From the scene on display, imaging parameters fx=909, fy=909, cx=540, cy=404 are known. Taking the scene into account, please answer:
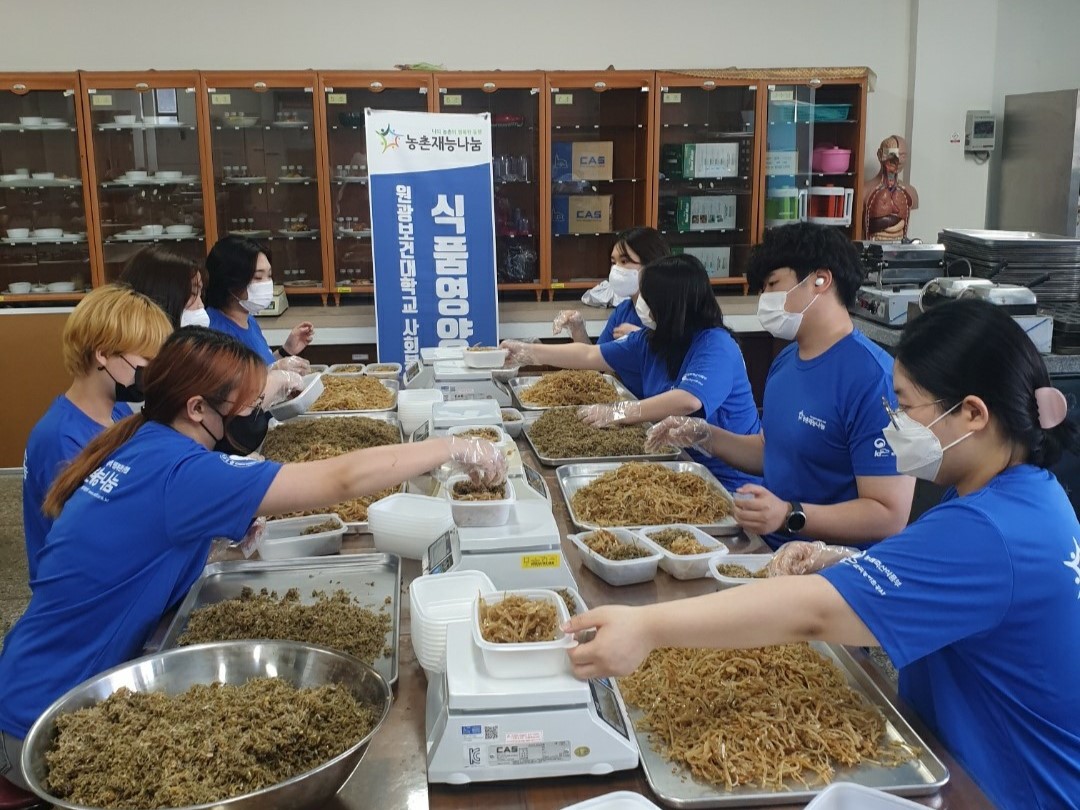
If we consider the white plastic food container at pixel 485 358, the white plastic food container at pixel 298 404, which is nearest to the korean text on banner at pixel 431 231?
the white plastic food container at pixel 485 358

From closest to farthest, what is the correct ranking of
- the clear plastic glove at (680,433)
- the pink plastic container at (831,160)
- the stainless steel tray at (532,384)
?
the clear plastic glove at (680,433) < the stainless steel tray at (532,384) < the pink plastic container at (831,160)

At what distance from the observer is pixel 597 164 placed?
6871 mm

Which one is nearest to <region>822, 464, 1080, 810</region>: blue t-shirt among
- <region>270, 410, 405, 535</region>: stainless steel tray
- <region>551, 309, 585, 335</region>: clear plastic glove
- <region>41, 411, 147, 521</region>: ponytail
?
<region>41, 411, 147, 521</region>: ponytail

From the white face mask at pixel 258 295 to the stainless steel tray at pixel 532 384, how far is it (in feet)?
3.93

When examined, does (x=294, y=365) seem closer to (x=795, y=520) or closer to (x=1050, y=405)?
(x=795, y=520)

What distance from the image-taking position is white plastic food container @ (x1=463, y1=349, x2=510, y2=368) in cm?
408

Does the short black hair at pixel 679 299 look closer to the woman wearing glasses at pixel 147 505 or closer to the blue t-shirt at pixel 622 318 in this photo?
the blue t-shirt at pixel 622 318

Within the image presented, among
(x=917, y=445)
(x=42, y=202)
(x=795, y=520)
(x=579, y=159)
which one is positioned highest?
(x=579, y=159)

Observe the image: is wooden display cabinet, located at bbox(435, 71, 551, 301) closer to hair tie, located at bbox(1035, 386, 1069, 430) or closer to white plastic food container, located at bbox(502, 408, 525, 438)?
white plastic food container, located at bbox(502, 408, 525, 438)

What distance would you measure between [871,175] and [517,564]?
6.41 metres

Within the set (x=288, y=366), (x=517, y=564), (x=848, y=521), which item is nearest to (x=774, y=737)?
(x=517, y=564)

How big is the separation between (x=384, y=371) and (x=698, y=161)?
3.30 meters

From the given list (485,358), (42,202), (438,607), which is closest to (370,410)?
(485,358)

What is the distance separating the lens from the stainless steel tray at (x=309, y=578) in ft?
6.72
